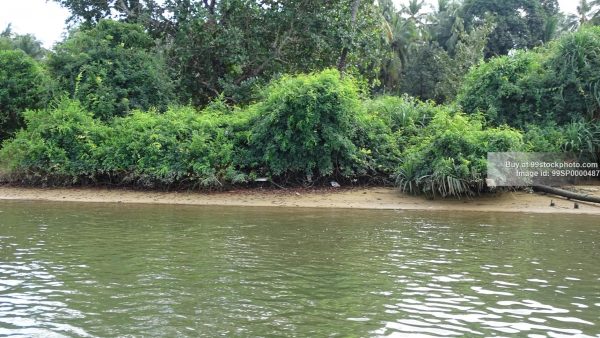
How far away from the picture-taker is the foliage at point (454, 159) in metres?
14.4

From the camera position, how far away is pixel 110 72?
18.3m

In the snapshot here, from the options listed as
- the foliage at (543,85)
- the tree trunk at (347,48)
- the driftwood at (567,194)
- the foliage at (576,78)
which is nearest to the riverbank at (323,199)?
the driftwood at (567,194)

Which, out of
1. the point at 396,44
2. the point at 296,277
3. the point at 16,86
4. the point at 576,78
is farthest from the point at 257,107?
the point at 396,44

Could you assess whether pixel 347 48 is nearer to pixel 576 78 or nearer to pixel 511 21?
pixel 576 78

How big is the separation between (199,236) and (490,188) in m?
8.22

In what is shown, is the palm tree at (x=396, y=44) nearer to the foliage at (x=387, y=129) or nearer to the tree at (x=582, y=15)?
the tree at (x=582, y=15)

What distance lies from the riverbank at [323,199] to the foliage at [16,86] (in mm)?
3931

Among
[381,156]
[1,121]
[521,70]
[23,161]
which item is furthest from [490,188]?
[1,121]

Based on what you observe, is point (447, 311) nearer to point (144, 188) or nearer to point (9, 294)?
point (9, 294)

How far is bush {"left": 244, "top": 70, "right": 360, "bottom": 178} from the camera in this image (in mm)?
15734

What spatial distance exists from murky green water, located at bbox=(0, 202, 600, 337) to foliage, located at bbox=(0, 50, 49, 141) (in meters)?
8.64

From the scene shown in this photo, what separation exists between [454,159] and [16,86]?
48.1ft

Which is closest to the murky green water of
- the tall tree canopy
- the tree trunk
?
the tall tree canopy

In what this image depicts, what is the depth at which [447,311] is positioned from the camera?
5.85 metres
